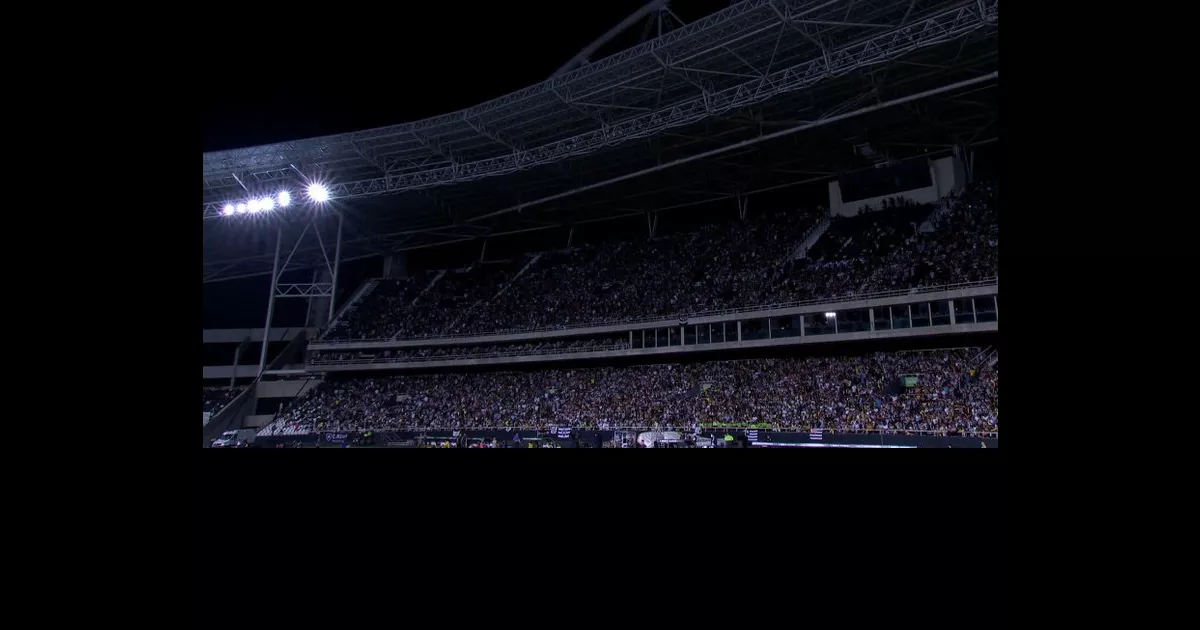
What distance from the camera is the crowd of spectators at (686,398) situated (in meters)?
23.8

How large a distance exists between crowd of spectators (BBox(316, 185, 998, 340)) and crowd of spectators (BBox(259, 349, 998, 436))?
9.39 ft

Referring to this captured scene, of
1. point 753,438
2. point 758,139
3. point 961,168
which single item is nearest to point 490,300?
point 758,139

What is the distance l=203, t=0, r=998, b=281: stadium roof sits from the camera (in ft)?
83.9

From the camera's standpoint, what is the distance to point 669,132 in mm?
30984

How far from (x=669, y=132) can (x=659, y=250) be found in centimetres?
927

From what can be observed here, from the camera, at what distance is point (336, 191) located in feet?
124

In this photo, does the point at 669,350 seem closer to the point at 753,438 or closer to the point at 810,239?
the point at 753,438

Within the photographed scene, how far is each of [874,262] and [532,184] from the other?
1847 cm

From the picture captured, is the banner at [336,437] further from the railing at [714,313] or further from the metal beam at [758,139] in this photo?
the metal beam at [758,139]

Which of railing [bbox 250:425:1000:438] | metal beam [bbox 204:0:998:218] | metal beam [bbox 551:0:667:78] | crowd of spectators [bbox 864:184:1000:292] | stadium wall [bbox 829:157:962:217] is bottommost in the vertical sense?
railing [bbox 250:425:1000:438]

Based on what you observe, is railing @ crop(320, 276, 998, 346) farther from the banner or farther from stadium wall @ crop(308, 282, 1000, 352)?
the banner

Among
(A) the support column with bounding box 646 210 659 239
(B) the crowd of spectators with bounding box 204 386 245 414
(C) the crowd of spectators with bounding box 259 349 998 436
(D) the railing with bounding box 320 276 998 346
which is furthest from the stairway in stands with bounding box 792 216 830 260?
(B) the crowd of spectators with bounding box 204 386 245 414

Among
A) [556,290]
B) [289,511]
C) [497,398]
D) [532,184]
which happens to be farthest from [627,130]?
[289,511]

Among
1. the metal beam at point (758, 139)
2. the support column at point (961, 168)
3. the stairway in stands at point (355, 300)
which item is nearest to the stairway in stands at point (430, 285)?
the stairway in stands at point (355, 300)
